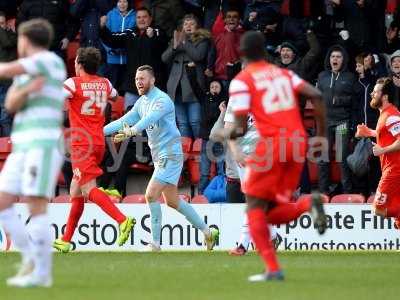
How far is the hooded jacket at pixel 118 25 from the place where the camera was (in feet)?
79.4

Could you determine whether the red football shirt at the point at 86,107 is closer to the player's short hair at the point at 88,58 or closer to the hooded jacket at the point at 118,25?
the player's short hair at the point at 88,58

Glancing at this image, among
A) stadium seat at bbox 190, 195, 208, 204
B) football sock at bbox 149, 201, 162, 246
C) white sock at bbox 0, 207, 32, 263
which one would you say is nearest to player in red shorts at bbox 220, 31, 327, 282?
white sock at bbox 0, 207, 32, 263

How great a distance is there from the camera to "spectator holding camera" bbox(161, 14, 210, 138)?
2305cm

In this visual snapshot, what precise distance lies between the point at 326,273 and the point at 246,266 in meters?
1.26

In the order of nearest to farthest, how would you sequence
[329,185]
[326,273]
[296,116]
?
[296,116] < [326,273] < [329,185]

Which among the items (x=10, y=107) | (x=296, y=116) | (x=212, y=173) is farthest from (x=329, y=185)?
(x=10, y=107)

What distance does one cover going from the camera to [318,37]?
23.4 meters

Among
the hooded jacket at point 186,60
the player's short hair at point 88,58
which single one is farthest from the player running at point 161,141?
the hooded jacket at point 186,60

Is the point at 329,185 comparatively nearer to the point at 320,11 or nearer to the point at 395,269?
the point at 320,11

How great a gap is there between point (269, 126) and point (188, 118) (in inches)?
445

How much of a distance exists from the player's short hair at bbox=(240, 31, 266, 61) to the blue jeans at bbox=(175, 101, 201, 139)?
36.4ft

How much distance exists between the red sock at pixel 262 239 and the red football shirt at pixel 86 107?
17.9 ft

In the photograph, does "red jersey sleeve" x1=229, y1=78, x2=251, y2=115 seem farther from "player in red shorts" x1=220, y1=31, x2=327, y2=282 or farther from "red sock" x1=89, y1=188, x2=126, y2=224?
"red sock" x1=89, y1=188, x2=126, y2=224

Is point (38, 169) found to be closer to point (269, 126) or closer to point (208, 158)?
point (269, 126)
